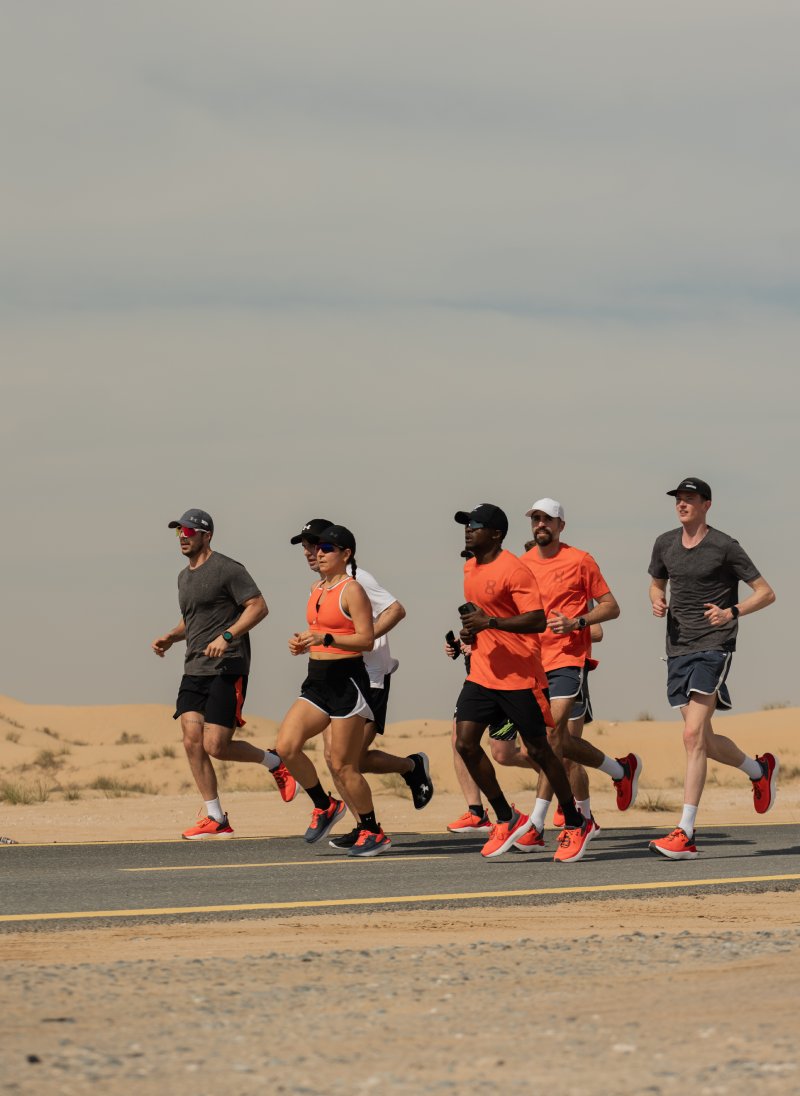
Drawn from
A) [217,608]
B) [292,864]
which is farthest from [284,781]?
[292,864]

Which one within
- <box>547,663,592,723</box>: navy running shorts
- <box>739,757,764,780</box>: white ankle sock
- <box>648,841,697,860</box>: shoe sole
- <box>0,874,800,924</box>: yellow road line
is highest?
<box>547,663,592,723</box>: navy running shorts

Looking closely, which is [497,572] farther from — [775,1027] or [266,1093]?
[266,1093]

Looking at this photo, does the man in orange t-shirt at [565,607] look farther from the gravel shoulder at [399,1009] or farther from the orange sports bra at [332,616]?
the gravel shoulder at [399,1009]

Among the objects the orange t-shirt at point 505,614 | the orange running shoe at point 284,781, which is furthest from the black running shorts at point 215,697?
the orange t-shirt at point 505,614

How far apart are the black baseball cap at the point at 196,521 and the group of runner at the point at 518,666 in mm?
472

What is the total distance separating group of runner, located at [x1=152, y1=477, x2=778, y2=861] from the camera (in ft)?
37.7

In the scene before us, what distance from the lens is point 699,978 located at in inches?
258

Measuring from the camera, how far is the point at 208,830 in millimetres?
14039

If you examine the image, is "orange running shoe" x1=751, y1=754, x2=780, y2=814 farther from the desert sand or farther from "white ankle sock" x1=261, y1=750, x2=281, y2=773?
"white ankle sock" x1=261, y1=750, x2=281, y2=773

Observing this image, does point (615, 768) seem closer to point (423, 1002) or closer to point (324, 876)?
point (324, 876)

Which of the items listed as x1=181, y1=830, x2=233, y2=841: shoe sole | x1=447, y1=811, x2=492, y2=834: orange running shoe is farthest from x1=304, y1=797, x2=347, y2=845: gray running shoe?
x1=447, y1=811, x2=492, y2=834: orange running shoe

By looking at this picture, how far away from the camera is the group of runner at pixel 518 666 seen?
11492 mm

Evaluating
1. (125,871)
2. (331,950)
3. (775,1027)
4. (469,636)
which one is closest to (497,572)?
(469,636)

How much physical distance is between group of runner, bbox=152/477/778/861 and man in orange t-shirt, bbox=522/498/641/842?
0.01 meters
